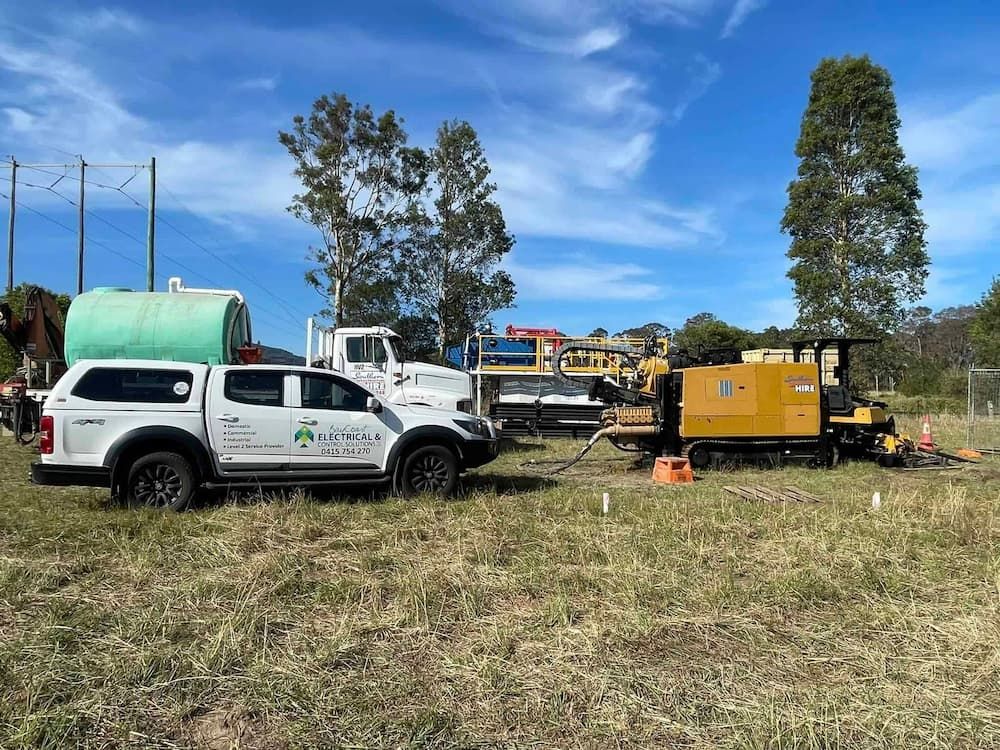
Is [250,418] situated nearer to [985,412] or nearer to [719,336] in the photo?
[985,412]

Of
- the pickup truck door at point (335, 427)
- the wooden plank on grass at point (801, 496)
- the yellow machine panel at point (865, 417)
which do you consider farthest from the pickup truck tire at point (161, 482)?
the yellow machine panel at point (865, 417)

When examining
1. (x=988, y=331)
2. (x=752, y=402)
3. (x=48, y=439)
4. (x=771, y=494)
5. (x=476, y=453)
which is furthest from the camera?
(x=988, y=331)

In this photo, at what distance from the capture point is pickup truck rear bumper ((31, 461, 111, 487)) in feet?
25.1

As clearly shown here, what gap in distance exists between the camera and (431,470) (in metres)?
8.93

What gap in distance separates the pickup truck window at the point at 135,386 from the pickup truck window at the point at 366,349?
241 inches

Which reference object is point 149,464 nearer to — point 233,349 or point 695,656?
point 233,349

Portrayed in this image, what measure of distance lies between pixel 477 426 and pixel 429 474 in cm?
91

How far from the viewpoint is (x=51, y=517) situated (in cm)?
738

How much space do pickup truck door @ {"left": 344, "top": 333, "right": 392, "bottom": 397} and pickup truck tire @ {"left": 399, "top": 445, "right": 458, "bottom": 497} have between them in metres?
5.31

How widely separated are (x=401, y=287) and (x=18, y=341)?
655 inches

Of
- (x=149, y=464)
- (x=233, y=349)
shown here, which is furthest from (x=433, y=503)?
(x=233, y=349)

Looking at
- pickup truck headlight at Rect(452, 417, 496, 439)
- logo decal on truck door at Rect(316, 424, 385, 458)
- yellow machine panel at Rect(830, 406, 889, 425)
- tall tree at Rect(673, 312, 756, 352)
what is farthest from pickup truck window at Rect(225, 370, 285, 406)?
tall tree at Rect(673, 312, 756, 352)

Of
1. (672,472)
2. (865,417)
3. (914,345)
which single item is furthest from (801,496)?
(914,345)

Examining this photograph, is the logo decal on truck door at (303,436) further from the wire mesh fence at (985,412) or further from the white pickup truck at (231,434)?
the wire mesh fence at (985,412)
